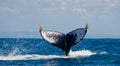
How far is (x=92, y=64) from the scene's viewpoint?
35.8m

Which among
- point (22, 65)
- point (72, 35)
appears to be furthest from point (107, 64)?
point (22, 65)

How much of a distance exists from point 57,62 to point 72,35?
9.29ft

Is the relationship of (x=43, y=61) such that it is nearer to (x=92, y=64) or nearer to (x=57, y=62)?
(x=57, y=62)

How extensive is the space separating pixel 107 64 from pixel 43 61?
17.0 feet

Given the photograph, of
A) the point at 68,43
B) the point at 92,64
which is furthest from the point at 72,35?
the point at 92,64

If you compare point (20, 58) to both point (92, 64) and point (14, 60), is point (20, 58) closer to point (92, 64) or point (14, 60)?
point (14, 60)

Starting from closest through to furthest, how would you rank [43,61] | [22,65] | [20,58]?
[22,65] → [43,61] → [20,58]

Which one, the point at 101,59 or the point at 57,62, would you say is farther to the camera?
the point at 101,59

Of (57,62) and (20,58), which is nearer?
(57,62)

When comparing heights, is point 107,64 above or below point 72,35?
below

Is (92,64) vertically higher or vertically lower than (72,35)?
lower

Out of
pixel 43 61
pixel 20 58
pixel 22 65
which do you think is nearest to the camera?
pixel 22 65

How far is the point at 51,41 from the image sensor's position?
3709 centimetres

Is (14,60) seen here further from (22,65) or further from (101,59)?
(101,59)
